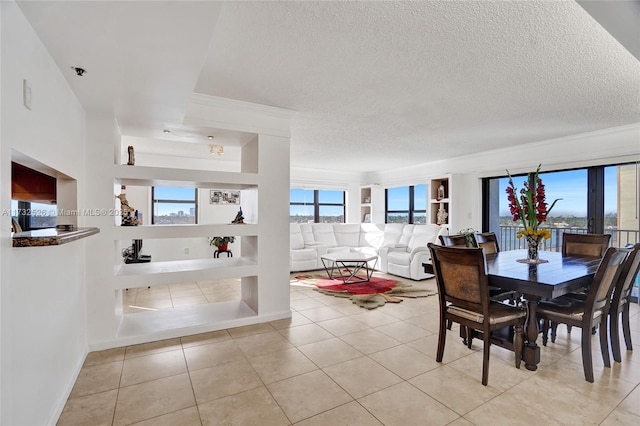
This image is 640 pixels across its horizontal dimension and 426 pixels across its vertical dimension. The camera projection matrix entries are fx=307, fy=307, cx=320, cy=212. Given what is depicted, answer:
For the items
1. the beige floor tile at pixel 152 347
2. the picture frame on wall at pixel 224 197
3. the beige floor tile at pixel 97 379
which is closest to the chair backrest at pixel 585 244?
the beige floor tile at pixel 152 347

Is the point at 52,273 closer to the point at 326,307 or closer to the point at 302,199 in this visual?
the point at 326,307

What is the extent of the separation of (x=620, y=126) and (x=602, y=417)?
4152mm

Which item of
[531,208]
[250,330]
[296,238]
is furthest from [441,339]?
[296,238]

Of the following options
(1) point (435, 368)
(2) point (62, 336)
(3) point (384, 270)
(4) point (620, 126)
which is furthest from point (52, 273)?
(4) point (620, 126)

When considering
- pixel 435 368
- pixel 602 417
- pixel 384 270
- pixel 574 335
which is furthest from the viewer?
pixel 384 270

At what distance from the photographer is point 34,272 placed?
62.5 inches

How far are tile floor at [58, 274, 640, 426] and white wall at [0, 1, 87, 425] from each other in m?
0.39

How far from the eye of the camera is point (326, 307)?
13.4 ft

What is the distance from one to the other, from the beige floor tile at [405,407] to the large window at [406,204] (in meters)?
5.65

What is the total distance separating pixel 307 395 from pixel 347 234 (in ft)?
18.9

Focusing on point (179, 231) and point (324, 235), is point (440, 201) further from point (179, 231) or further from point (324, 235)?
point (179, 231)

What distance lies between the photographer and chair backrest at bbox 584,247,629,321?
2205mm

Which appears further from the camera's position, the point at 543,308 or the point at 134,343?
the point at 134,343

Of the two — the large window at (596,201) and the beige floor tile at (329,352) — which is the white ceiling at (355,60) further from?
the beige floor tile at (329,352)
